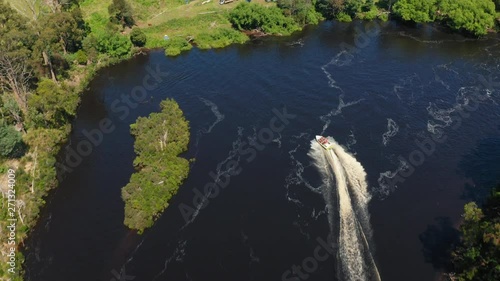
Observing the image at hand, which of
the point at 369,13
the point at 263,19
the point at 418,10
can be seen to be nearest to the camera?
the point at 263,19

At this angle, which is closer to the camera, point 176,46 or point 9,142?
point 9,142

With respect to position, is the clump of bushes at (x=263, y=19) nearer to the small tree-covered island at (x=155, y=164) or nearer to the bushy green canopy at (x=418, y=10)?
the bushy green canopy at (x=418, y=10)

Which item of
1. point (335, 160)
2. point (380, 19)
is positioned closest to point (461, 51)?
point (380, 19)

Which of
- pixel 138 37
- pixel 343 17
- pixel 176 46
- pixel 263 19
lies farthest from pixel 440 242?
pixel 138 37

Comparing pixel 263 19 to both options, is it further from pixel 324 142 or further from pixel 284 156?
pixel 284 156

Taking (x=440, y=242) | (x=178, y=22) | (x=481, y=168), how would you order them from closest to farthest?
(x=440, y=242), (x=481, y=168), (x=178, y=22)

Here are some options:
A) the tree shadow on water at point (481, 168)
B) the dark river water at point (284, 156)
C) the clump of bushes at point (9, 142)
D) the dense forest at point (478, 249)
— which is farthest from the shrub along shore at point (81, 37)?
the tree shadow on water at point (481, 168)

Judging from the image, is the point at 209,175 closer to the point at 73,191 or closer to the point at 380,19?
the point at 73,191

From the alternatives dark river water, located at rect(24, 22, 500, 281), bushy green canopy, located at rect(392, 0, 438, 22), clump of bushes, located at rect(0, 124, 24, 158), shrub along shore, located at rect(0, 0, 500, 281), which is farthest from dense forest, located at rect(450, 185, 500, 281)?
bushy green canopy, located at rect(392, 0, 438, 22)
